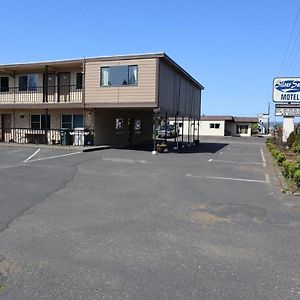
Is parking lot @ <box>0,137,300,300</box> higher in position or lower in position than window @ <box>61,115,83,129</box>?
lower

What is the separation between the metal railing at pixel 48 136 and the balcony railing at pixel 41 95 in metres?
2.13

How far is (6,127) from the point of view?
28766 millimetres

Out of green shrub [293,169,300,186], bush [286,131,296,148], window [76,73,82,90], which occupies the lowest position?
green shrub [293,169,300,186]

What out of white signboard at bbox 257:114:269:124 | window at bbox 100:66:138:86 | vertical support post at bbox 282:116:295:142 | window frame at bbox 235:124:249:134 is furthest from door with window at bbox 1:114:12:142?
white signboard at bbox 257:114:269:124

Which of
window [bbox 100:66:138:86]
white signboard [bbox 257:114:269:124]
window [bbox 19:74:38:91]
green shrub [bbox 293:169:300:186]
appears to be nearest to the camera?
green shrub [bbox 293:169:300:186]

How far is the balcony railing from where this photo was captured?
25.7 metres

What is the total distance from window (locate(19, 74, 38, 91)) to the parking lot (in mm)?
17149

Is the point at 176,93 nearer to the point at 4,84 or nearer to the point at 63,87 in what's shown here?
the point at 63,87

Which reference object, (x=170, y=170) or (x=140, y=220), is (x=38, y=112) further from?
(x=140, y=220)

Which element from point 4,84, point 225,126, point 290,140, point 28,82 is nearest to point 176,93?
point 290,140

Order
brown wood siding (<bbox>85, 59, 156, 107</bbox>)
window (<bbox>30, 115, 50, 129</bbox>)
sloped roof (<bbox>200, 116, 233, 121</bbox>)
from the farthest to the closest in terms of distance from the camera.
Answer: sloped roof (<bbox>200, 116, 233, 121</bbox>) → window (<bbox>30, 115, 50, 129</bbox>) → brown wood siding (<bbox>85, 59, 156, 107</bbox>)

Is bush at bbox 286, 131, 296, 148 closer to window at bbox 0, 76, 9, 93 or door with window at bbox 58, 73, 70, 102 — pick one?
door with window at bbox 58, 73, 70, 102

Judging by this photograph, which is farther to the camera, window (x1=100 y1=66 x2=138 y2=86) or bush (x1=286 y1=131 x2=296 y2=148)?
bush (x1=286 y1=131 x2=296 y2=148)

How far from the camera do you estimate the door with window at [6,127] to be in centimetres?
2844
